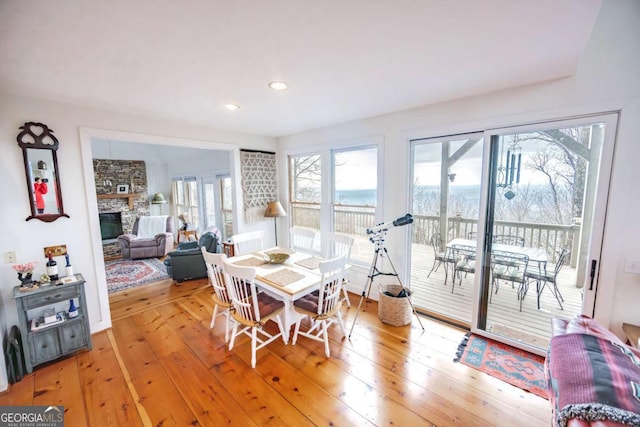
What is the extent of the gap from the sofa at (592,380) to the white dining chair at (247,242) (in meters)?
3.19

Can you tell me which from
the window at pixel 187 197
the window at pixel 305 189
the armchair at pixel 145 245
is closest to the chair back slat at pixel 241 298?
the window at pixel 305 189

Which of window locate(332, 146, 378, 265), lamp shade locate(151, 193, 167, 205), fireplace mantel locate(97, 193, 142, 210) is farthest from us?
lamp shade locate(151, 193, 167, 205)

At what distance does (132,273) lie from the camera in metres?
4.82

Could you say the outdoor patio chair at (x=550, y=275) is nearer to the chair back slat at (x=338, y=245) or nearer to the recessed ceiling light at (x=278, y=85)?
the chair back slat at (x=338, y=245)

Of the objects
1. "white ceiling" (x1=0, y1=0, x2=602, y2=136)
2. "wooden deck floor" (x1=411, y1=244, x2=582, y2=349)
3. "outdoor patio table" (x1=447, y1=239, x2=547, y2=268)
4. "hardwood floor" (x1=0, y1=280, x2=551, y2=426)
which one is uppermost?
"white ceiling" (x1=0, y1=0, x2=602, y2=136)

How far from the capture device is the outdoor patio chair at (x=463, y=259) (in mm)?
3068

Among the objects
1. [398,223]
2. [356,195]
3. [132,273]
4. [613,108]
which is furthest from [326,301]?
[132,273]

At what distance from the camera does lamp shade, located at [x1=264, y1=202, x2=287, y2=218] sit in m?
4.16

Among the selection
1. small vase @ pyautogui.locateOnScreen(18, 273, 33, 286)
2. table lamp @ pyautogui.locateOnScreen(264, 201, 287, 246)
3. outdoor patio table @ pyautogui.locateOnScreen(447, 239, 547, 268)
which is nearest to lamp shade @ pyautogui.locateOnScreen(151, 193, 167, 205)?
table lamp @ pyautogui.locateOnScreen(264, 201, 287, 246)

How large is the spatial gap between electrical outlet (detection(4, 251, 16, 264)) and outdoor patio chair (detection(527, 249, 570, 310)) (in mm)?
4863

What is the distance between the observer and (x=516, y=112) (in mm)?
2254

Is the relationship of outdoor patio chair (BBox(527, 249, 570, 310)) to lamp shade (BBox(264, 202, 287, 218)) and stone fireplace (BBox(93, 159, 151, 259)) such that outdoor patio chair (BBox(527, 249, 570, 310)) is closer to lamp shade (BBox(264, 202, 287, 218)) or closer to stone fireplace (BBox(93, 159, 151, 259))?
lamp shade (BBox(264, 202, 287, 218))

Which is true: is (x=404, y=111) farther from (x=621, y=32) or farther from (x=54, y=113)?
(x=54, y=113)

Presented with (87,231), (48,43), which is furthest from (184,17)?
(87,231)
